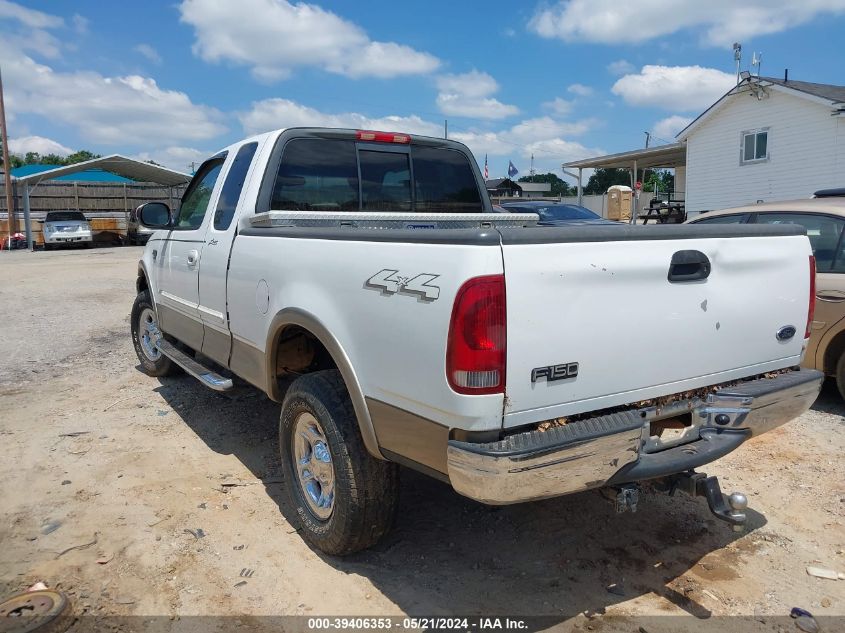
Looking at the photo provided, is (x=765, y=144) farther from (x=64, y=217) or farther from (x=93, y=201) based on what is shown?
(x=93, y=201)

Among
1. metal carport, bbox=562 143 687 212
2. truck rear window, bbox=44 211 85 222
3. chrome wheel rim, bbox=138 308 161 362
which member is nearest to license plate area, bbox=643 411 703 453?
chrome wheel rim, bbox=138 308 161 362

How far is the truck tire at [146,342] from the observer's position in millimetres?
6223

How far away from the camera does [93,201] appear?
30984 mm

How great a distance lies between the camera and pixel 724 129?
2233cm

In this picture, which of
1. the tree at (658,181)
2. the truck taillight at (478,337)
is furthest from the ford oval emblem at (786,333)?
the tree at (658,181)

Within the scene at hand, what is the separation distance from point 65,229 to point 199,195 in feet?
80.6

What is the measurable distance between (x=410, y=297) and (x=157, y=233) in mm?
4050

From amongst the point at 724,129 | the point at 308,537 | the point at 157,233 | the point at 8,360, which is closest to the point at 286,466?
the point at 308,537

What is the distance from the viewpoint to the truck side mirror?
5.30 meters

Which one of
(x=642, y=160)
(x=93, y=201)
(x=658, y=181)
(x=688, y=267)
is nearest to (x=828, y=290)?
(x=688, y=267)

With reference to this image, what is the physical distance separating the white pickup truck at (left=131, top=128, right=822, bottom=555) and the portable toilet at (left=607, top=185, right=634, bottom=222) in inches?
975

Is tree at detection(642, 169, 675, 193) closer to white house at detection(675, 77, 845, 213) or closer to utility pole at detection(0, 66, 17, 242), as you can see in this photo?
white house at detection(675, 77, 845, 213)

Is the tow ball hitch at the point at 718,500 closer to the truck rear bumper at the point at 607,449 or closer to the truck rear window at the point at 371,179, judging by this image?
the truck rear bumper at the point at 607,449

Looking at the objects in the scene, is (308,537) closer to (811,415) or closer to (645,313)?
(645,313)
